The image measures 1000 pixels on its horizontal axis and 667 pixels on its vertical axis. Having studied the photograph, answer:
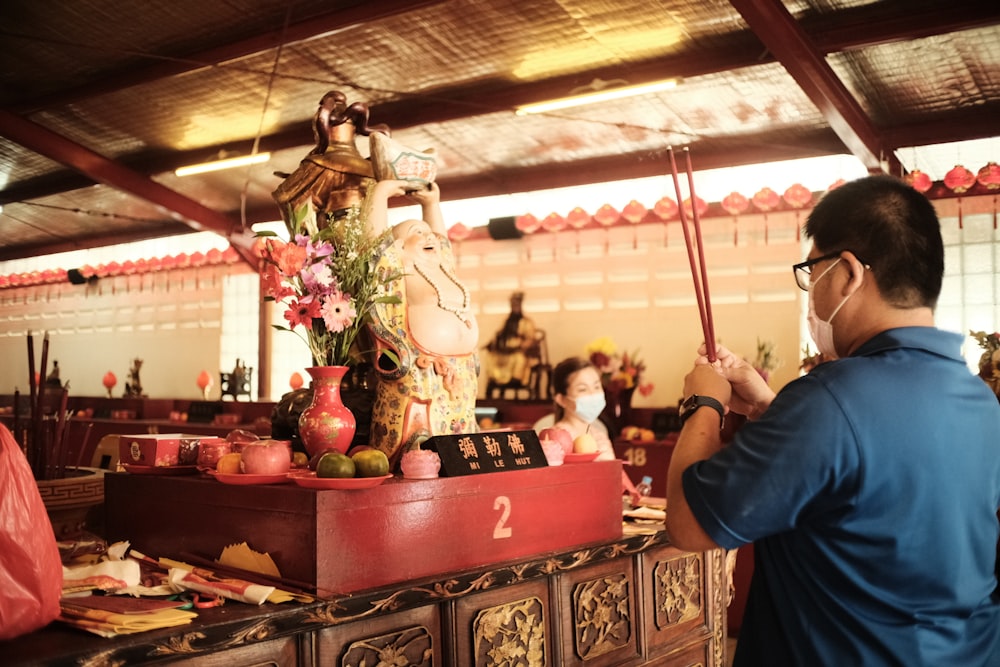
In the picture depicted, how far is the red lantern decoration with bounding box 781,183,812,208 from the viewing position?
6750 millimetres

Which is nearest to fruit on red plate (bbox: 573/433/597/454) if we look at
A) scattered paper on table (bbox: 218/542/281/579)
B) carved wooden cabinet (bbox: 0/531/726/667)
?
carved wooden cabinet (bbox: 0/531/726/667)

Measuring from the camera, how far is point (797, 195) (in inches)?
266

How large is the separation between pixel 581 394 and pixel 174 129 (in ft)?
19.2

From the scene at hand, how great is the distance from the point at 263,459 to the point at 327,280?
478mm

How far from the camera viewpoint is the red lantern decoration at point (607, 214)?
760 cm

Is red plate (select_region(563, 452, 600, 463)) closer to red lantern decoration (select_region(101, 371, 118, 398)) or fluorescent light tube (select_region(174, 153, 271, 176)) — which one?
fluorescent light tube (select_region(174, 153, 271, 176))

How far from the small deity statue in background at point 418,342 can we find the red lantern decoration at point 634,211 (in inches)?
202

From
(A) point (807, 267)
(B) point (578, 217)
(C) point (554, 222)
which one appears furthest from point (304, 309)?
(C) point (554, 222)

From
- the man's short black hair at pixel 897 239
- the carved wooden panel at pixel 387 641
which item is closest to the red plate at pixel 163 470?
the carved wooden panel at pixel 387 641

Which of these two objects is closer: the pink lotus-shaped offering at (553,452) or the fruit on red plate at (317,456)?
the fruit on red plate at (317,456)

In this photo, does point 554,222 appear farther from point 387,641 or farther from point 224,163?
point 387,641

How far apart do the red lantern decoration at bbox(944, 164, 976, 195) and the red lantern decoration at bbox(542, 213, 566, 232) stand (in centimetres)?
319

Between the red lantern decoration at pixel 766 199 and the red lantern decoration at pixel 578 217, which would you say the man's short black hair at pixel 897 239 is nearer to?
the red lantern decoration at pixel 766 199

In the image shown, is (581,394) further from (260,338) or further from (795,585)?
(260,338)
